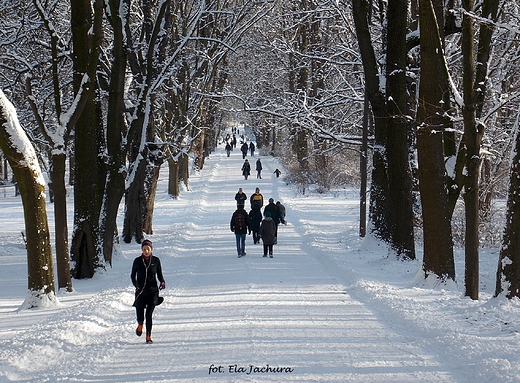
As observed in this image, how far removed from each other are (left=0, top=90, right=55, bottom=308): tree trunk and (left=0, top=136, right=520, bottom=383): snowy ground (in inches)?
17.1

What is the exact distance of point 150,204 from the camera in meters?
20.4

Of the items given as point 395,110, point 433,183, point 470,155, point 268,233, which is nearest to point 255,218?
point 268,233

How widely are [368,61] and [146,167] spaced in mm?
8077

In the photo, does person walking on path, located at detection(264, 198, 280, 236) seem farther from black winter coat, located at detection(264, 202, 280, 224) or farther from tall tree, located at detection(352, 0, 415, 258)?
tall tree, located at detection(352, 0, 415, 258)

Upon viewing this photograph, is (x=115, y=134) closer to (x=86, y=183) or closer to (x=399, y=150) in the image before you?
(x=86, y=183)

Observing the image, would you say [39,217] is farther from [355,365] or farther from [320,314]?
[355,365]

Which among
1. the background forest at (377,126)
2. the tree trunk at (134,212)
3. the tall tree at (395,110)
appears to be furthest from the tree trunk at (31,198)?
the tree trunk at (134,212)

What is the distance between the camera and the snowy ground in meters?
6.59

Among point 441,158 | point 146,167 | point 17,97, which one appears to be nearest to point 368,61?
point 441,158

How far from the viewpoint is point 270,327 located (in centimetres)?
857

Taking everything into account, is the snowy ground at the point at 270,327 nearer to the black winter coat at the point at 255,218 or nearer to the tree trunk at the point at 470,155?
the tree trunk at the point at 470,155

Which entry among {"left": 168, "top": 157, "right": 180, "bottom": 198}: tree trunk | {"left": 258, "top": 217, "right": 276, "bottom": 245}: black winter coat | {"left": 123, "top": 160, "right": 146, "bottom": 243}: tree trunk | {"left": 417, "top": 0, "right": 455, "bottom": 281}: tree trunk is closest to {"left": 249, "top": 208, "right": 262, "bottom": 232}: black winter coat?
{"left": 258, "top": 217, "right": 276, "bottom": 245}: black winter coat

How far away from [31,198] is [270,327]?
14.3 feet

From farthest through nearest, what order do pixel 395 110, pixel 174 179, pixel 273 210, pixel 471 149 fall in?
pixel 174 179, pixel 273 210, pixel 395 110, pixel 471 149
